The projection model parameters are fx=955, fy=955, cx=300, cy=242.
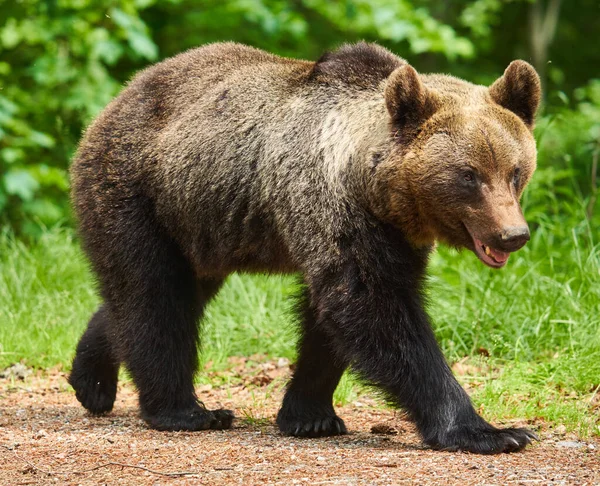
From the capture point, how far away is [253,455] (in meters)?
4.85

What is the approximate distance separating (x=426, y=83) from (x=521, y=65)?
0.56 metres

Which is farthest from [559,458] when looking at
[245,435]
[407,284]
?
[245,435]

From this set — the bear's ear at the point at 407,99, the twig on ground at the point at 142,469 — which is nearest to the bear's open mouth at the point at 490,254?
the bear's ear at the point at 407,99

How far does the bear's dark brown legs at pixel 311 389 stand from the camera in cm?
581

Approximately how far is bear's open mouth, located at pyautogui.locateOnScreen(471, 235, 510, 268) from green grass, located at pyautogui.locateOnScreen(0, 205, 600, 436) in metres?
1.19

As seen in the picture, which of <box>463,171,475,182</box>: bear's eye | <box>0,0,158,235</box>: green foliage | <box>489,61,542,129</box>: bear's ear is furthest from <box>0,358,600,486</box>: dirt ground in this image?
<box>0,0,158,235</box>: green foliage

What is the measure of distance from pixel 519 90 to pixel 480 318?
7.73 feet

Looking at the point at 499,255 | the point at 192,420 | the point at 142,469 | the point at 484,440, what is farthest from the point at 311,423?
the point at 499,255

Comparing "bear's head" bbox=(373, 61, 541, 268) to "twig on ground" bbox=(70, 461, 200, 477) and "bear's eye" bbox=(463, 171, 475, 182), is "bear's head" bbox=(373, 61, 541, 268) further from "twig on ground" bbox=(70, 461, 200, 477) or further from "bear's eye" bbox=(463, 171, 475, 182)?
"twig on ground" bbox=(70, 461, 200, 477)

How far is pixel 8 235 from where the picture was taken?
10.1 meters

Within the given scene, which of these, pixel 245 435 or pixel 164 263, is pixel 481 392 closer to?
pixel 245 435

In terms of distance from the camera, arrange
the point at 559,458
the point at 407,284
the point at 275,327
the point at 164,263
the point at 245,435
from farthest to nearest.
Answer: the point at 275,327, the point at 164,263, the point at 245,435, the point at 407,284, the point at 559,458

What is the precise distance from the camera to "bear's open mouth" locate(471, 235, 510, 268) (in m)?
4.93

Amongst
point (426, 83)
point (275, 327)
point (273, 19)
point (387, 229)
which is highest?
point (273, 19)
